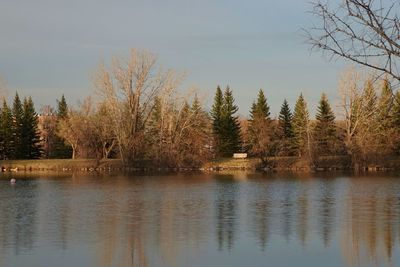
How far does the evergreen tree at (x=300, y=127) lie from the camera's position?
63.6 meters

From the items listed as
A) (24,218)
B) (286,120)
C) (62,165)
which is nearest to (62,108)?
(62,165)

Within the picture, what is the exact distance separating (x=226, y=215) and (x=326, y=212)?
159 inches

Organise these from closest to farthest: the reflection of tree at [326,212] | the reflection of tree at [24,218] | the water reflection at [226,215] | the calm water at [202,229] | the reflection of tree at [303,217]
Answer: the calm water at [202,229]
the water reflection at [226,215]
the reflection of tree at [24,218]
the reflection of tree at [303,217]
the reflection of tree at [326,212]

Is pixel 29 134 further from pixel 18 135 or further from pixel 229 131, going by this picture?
pixel 229 131

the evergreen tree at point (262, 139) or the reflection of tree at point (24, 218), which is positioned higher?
the evergreen tree at point (262, 139)

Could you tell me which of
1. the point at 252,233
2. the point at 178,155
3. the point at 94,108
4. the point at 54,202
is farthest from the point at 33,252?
the point at 94,108

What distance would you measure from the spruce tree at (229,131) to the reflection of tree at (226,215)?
140 feet

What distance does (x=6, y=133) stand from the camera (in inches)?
2889

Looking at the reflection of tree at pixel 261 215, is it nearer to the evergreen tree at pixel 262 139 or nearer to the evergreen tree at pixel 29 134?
the evergreen tree at pixel 262 139

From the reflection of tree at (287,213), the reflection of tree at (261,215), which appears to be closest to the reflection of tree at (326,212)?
the reflection of tree at (287,213)

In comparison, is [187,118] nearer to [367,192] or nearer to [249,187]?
[249,187]

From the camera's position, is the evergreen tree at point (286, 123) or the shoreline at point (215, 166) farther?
the evergreen tree at point (286, 123)

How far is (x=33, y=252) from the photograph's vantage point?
560 inches

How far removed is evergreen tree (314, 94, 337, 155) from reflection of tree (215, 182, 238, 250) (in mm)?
30929
